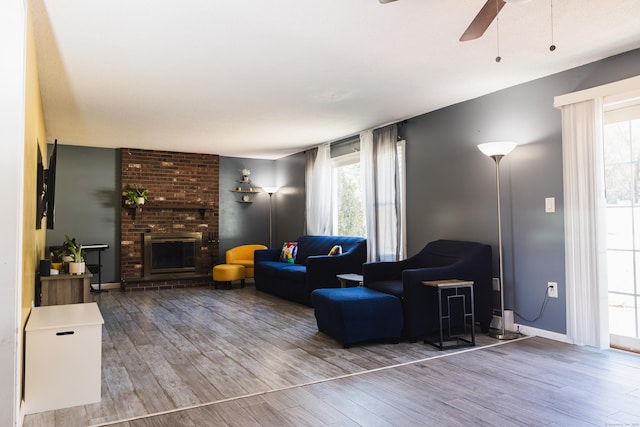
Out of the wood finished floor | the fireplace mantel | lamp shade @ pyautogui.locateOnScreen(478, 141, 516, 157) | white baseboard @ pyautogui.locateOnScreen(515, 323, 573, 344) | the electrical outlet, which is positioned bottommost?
the wood finished floor

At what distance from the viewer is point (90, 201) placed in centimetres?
721

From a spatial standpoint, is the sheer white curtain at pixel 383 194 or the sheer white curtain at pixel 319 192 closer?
the sheer white curtain at pixel 383 194

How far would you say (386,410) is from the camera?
2432mm

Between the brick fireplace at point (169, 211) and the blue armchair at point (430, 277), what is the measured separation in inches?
168

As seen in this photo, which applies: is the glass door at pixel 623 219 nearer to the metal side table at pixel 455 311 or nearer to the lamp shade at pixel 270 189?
the metal side table at pixel 455 311

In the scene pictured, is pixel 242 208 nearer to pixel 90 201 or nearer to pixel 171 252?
pixel 171 252

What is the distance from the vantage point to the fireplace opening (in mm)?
7430

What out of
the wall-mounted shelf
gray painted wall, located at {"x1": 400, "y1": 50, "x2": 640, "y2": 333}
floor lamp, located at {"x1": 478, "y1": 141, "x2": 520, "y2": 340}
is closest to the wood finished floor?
floor lamp, located at {"x1": 478, "y1": 141, "x2": 520, "y2": 340}

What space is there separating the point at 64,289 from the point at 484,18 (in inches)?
161

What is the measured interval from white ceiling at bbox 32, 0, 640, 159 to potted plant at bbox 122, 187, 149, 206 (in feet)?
6.38

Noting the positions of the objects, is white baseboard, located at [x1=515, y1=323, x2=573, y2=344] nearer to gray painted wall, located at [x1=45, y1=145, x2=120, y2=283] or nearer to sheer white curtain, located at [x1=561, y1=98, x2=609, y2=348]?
sheer white curtain, located at [x1=561, y1=98, x2=609, y2=348]

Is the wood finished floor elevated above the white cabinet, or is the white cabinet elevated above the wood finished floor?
the white cabinet

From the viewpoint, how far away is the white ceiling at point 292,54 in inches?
104

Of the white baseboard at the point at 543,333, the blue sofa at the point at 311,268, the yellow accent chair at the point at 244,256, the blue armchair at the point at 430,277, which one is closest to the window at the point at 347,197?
the blue sofa at the point at 311,268
